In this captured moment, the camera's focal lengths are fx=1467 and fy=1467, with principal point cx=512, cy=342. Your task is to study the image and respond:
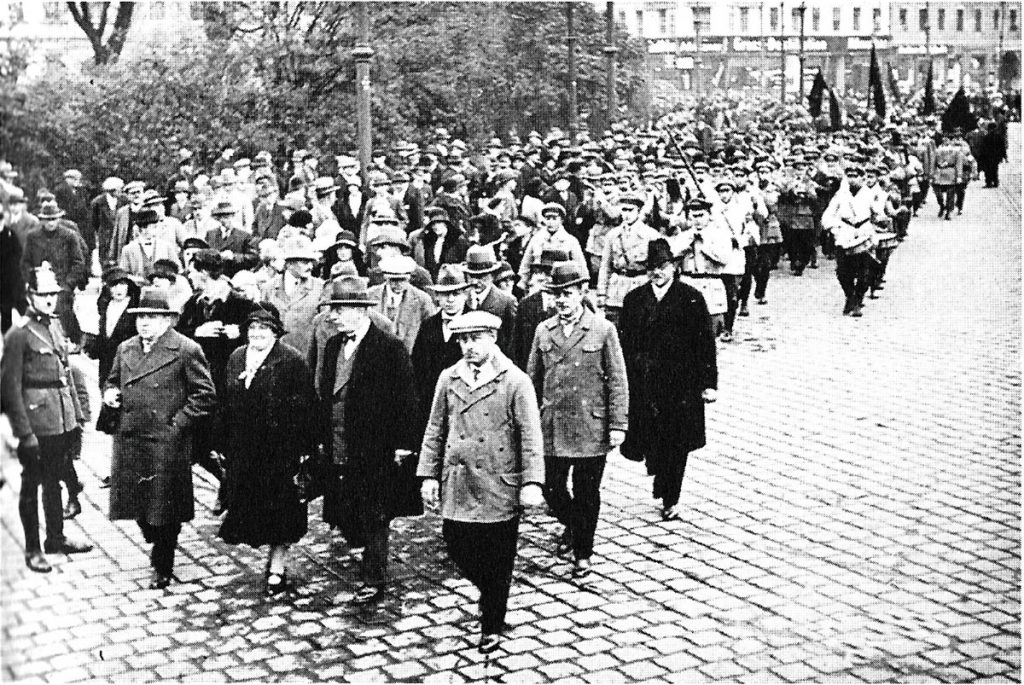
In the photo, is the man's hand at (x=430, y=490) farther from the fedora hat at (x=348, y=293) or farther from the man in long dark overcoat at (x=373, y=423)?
the fedora hat at (x=348, y=293)

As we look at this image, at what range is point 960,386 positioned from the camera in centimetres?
1393

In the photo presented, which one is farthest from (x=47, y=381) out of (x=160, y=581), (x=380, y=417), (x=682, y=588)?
(x=682, y=588)

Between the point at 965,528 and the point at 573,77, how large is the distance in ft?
66.8

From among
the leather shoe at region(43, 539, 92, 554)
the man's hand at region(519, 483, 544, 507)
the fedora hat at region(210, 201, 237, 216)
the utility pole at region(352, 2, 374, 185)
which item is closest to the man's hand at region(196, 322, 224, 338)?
the leather shoe at region(43, 539, 92, 554)

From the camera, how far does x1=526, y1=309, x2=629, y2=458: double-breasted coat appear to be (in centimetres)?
882

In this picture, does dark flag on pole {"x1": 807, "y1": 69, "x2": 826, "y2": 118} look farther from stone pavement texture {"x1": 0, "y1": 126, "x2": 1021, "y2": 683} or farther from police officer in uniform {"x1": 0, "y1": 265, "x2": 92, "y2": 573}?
police officer in uniform {"x1": 0, "y1": 265, "x2": 92, "y2": 573}

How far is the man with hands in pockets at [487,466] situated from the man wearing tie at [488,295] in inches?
74.8

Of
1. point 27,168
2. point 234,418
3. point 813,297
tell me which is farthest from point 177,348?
point 813,297

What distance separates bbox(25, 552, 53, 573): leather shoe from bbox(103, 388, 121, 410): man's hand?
106 centimetres

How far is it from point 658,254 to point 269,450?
120 inches

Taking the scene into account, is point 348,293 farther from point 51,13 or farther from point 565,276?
point 51,13

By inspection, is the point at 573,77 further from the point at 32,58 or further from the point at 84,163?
the point at 32,58

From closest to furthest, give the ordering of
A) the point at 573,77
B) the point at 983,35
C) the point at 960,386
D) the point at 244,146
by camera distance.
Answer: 1. the point at 960,386
2. the point at 244,146
3. the point at 573,77
4. the point at 983,35

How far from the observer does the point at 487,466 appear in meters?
7.50
